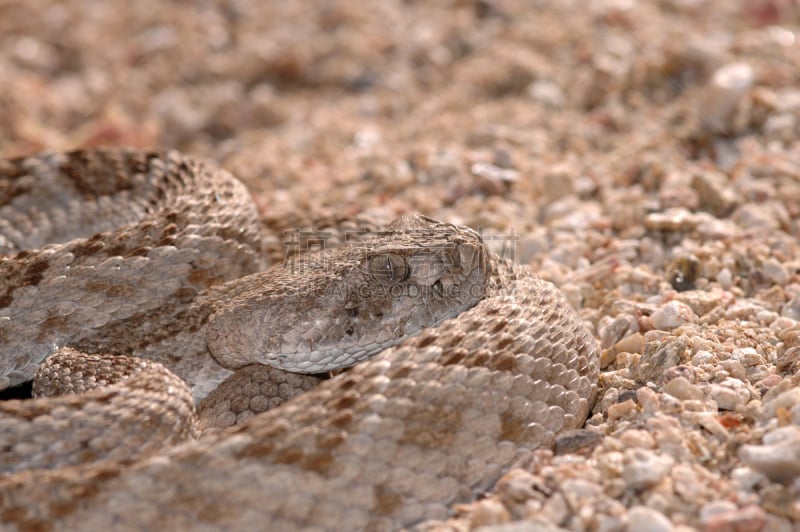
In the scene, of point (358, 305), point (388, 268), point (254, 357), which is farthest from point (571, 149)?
point (254, 357)

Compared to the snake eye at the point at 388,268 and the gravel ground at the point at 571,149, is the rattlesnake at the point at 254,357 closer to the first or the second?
the snake eye at the point at 388,268

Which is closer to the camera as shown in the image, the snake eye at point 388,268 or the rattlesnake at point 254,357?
the rattlesnake at point 254,357

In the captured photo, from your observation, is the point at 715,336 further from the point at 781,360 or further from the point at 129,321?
the point at 129,321

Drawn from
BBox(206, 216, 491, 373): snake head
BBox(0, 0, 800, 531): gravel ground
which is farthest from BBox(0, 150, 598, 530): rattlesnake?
BBox(0, 0, 800, 531): gravel ground

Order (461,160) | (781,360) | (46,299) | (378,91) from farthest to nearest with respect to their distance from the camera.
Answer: (378,91)
(461,160)
(46,299)
(781,360)

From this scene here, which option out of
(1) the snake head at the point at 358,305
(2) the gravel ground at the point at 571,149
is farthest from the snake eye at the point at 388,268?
(2) the gravel ground at the point at 571,149

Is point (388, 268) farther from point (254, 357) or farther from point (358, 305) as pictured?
point (254, 357)

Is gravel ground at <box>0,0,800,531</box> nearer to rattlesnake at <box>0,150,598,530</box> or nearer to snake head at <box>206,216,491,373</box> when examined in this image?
rattlesnake at <box>0,150,598,530</box>

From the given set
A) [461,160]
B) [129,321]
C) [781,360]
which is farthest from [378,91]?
[781,360]
